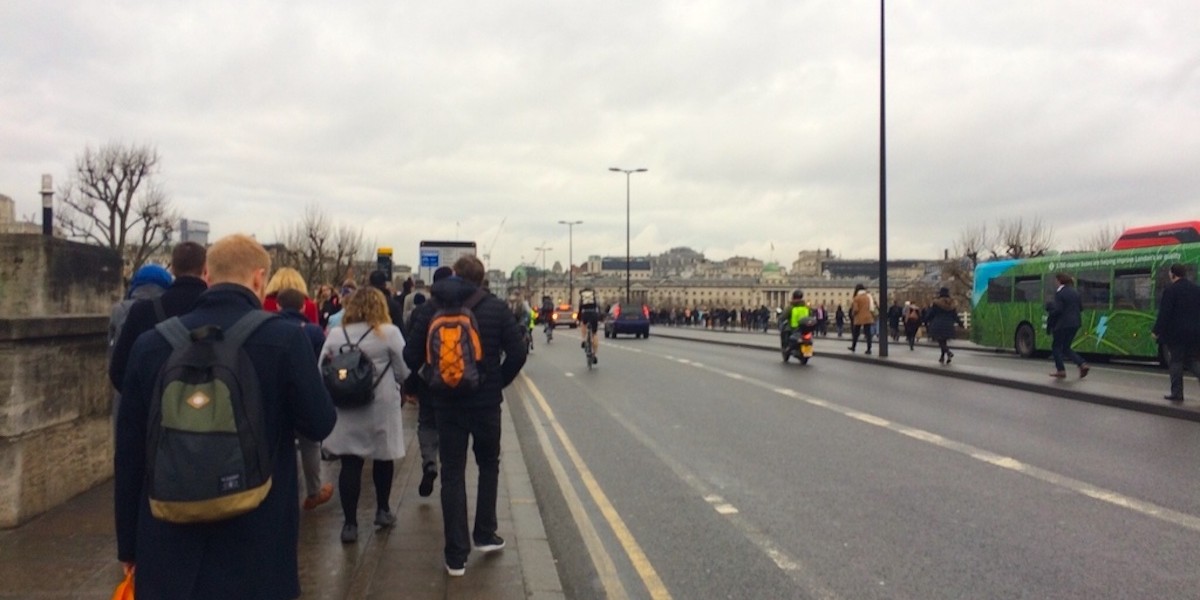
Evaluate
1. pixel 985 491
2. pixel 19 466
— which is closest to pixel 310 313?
pixel 19 466

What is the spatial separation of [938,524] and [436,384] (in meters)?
3.72

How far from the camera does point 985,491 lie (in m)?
7.59

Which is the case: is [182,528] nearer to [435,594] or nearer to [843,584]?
[435,594]

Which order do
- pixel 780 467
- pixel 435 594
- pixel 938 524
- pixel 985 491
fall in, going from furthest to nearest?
1. pixel 780 467
2. pixel 985 491
3. pixel 938 524
4. pixel 435 594

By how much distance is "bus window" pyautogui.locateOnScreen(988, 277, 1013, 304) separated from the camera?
26623mm

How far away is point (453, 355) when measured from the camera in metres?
5.29

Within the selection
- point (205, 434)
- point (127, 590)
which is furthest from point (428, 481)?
point (205, 434)

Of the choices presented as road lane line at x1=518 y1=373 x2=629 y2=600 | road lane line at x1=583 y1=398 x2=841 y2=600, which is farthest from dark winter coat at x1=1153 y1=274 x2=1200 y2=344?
road lane line at x1=518 y1=373 x2=629 y2=600

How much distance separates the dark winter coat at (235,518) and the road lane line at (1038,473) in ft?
19.9

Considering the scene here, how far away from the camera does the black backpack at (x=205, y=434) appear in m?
2.75

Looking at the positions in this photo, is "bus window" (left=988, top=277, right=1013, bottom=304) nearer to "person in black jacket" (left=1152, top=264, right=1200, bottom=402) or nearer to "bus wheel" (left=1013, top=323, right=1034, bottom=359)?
"bus wheel" (left=1013, top=323, right=1034, bottom=359)

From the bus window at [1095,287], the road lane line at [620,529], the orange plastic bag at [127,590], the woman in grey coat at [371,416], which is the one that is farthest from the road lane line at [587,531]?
the bus window at [1095,287]

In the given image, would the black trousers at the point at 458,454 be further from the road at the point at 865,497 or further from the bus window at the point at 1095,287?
the bus window at the point at 1095,287

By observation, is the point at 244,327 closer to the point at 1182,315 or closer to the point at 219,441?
the point at 219,441
